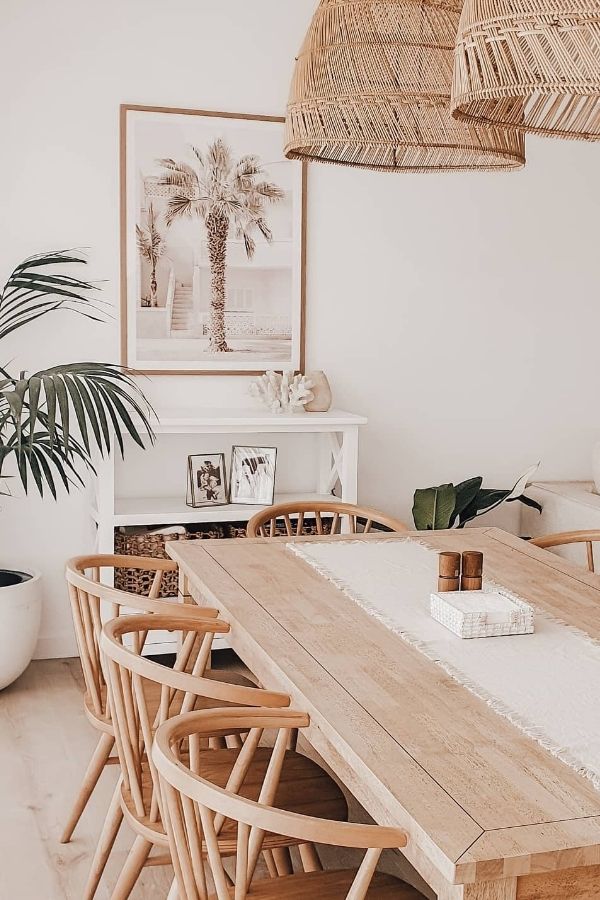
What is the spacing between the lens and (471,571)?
244cm

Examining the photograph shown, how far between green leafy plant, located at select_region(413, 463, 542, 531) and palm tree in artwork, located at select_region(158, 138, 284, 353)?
1.01 meters

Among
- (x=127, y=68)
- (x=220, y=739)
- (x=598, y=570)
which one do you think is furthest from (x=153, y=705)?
(x=127, y=68)

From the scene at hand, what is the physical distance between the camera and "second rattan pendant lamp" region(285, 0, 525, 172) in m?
2.26

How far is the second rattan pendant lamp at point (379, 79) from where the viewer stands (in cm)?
226

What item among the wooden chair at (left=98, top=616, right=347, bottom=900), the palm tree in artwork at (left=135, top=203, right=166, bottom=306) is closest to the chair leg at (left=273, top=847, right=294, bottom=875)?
the wooden chair at (left=98, top=616, right=347, bottom=900)

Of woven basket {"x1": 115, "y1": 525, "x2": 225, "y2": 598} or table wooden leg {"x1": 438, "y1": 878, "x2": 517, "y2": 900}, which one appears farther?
woven basket {"x1": 115, "y1": 525, "x2": 225, "y2": 598}

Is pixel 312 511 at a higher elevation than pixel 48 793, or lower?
higher

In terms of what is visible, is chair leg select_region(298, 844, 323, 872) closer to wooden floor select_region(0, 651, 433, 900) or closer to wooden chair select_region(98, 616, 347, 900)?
wooden chair select_region(98, 616, 347, 900)

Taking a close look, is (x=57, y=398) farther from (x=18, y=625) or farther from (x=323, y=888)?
(x=323, y=888)

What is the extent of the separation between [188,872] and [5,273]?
304cm

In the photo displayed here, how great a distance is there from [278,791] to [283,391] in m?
2.33

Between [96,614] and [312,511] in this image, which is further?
[312,511]

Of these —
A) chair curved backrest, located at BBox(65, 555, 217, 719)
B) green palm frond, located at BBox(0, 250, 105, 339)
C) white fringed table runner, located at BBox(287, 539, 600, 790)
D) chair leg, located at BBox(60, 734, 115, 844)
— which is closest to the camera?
white fringed table runner, located at BBox(287, 539, 600, 790)

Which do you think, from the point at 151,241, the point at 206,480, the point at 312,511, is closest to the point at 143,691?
the point at 312,511
